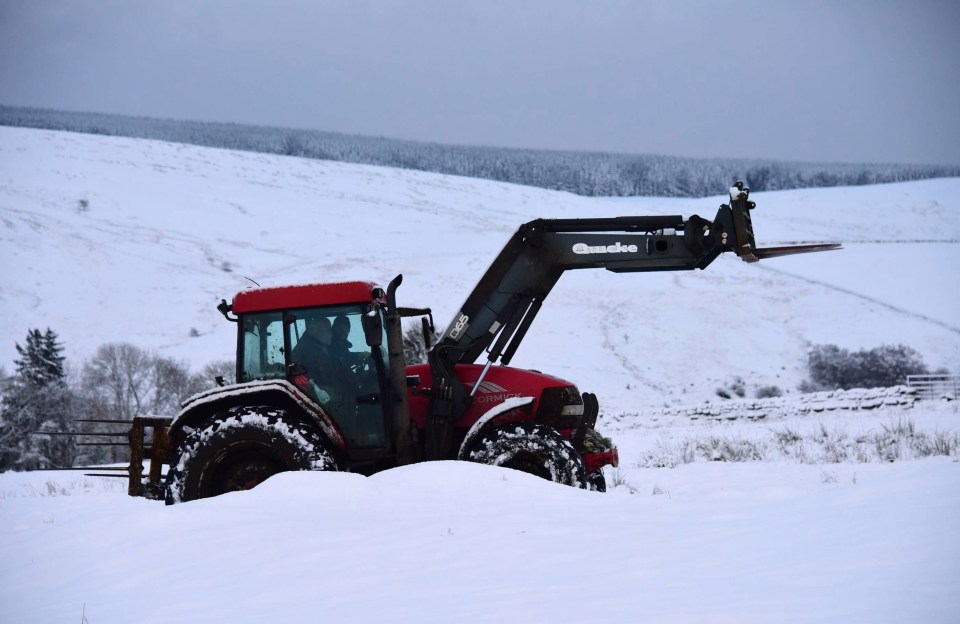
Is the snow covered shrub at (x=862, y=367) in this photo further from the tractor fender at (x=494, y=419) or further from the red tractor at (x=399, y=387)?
the tractor fender at (x=494, y=419)

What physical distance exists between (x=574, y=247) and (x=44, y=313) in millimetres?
47647

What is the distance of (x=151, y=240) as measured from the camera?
62.3 metres

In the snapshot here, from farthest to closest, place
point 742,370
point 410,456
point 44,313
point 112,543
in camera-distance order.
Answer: point 44,313, point 742,370, point 410,456, point 112,543

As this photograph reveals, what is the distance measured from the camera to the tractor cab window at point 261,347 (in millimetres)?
9391

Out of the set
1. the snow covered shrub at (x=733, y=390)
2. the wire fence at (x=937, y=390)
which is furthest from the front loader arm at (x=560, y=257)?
the snow covered shrub at (x=733, y=390)

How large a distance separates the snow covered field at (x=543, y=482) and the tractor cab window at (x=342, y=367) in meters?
1.22

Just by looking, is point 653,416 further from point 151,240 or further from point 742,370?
point 151,240

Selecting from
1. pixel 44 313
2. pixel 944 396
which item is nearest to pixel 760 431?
pixel 944 396

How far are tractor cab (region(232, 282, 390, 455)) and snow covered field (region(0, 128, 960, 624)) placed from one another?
1.23 m

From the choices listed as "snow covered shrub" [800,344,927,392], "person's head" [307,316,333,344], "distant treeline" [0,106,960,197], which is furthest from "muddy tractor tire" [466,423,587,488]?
"distant treeline" [0,106,960,197]

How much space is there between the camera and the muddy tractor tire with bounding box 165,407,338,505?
27.9ft

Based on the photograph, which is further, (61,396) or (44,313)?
(44,313)

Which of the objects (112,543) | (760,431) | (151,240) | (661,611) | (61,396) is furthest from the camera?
(151,240)

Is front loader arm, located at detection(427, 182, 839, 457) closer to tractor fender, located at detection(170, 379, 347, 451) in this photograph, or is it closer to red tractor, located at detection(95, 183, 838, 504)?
red tractor, located at detection(95, 183, 838, 504)
